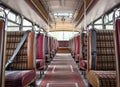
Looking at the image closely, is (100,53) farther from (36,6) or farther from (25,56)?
(36,6)

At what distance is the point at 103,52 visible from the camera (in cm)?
392

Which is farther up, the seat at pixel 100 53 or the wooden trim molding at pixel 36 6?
the wooden trim molding at pixel 36 6

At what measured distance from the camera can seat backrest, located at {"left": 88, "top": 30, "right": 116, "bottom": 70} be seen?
3764mm

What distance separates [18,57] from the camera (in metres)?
3.84

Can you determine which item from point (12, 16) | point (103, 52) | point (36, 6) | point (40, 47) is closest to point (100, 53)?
point (103, 52)

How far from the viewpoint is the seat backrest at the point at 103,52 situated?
3.76 meters

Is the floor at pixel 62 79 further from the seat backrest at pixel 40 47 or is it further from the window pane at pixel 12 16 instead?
the window pane at pixel 12 16

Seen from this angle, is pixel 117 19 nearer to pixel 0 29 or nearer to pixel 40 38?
pixel 0 29

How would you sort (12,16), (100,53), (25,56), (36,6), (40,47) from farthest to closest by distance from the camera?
(36,6)
(12,16)
(40,47)
(100,53)
(25,56)

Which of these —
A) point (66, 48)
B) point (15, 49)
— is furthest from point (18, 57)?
point (66, 48)

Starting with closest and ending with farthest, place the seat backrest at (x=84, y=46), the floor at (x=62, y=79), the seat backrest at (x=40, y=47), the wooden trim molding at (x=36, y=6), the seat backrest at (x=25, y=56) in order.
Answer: the seat backrest at (x=25, y=56) → the floor at (x=62, y=79) → the seat backrest at (x=84, y=46) → the seat backrest at (x=40, y=47) → the wooden trim molding at (x=36, y=6)

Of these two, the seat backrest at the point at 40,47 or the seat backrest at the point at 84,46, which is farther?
the seat backrest at the point at 40,47

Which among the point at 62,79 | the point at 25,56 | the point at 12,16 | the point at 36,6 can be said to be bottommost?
the point at 62,79

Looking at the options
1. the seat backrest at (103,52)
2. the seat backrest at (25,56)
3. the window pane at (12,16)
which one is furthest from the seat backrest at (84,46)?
the window pane at (12,16)
